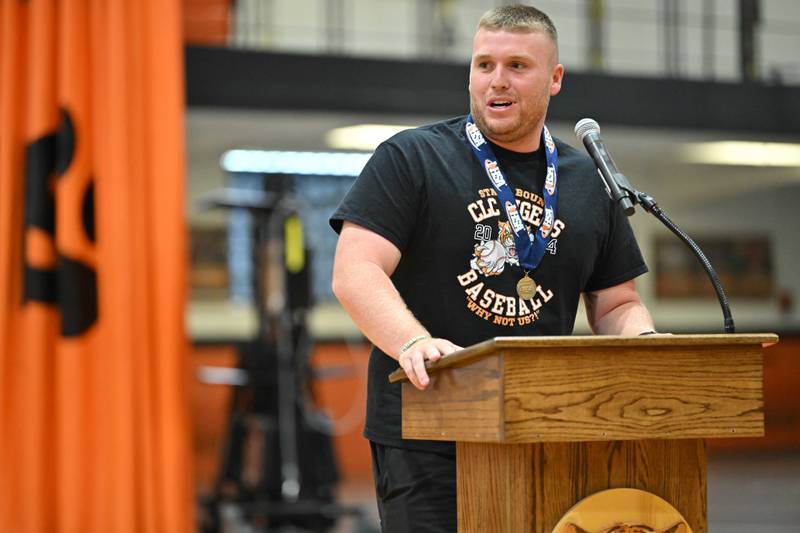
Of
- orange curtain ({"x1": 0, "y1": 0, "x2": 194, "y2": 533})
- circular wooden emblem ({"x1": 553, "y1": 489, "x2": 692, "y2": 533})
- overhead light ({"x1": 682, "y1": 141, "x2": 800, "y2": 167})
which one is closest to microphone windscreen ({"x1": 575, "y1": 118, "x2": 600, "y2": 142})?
circular wooden emblem ({"x1": 553, "y1": 489, "x2": 692, "y2": 533})

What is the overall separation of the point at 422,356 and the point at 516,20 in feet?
2.24

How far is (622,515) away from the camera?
64.2 inches

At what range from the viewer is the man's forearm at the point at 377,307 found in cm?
181

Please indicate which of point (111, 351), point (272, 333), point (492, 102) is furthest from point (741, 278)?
point (492, 102)

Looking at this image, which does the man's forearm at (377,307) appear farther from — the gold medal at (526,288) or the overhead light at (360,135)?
the overhead light at (360,135)

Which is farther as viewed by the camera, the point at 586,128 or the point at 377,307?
the point at 586,128

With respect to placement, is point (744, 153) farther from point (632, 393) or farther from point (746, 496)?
point (632, 393)

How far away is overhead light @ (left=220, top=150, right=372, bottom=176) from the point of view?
9500 mm

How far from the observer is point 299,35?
9.38m

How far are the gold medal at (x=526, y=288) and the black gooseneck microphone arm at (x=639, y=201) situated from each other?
0.73 feet

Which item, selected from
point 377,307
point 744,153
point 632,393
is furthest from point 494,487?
point 744,153

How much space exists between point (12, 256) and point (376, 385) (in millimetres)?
3289

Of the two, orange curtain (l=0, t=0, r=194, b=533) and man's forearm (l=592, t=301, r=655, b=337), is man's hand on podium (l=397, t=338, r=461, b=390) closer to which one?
man's forearm (l=592, t=301, r=655, b=337)

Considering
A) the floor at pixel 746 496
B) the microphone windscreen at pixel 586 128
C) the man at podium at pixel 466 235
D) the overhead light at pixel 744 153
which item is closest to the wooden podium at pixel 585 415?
the man at podium at pixel 466 235
